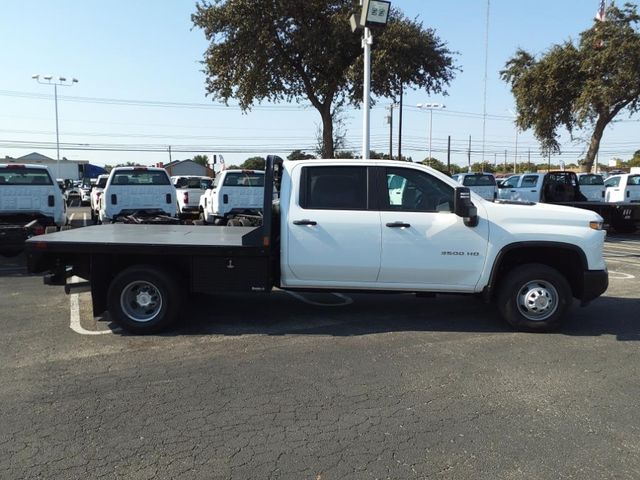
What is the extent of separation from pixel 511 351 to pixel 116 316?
4.27 m

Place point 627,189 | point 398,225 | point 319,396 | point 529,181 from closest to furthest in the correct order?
point 319,396 → point 398,225 → point 627,189 → point 529,181

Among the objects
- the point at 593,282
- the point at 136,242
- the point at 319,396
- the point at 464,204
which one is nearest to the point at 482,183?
the point at 593,282

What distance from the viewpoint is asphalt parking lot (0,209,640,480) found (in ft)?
11.4

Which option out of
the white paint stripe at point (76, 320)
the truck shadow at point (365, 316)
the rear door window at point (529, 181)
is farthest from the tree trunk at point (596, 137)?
the white paint stripe at point (76, 320)

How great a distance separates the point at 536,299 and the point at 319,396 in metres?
3.08

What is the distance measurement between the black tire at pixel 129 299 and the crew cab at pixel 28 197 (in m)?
5.63

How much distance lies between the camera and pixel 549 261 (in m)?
6.54

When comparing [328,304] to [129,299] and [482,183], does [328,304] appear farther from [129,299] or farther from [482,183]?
[482,183]

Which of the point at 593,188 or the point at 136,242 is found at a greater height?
the point at 593,188

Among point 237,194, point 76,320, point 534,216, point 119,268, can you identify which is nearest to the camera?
point 534,216

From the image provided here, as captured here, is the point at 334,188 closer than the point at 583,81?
Yes

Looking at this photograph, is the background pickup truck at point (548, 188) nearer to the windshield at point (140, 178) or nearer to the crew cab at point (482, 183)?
the crew cab at point (482, 183)

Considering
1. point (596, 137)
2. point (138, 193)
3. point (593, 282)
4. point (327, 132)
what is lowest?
point (593, 282)

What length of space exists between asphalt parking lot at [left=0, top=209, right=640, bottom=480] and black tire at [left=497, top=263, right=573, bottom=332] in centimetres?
25
